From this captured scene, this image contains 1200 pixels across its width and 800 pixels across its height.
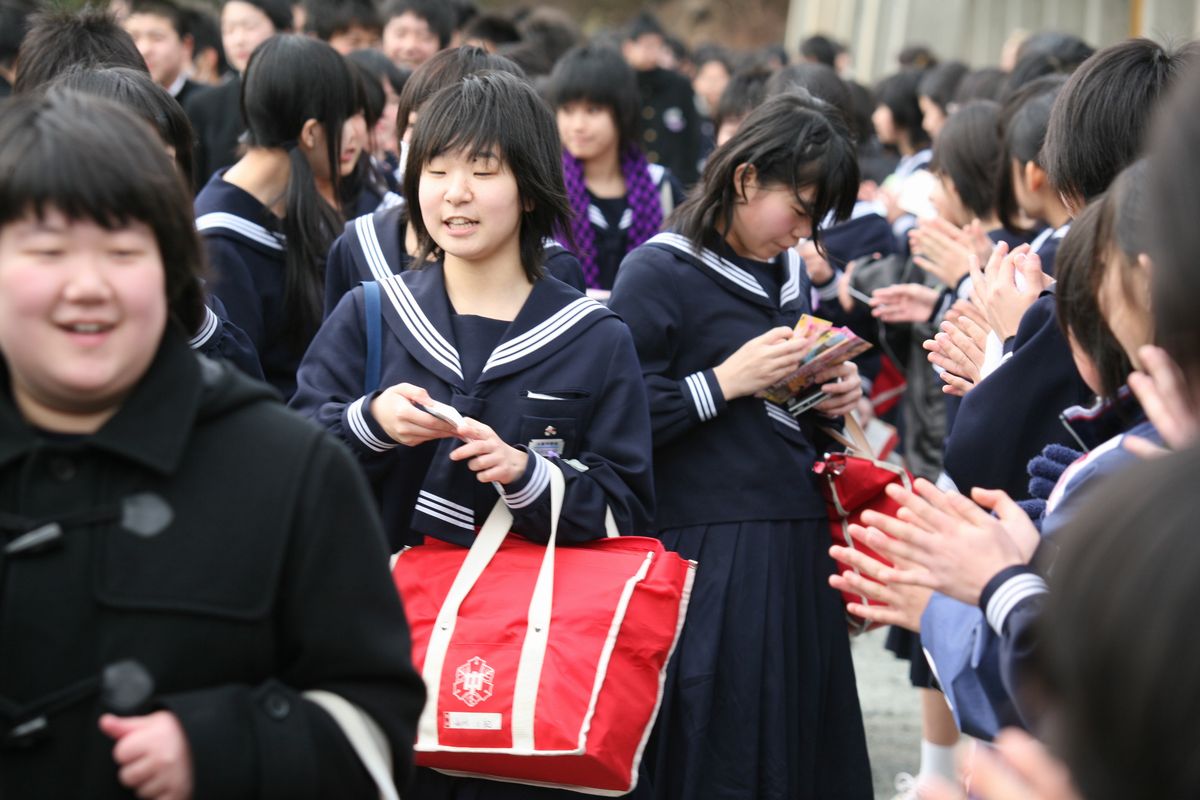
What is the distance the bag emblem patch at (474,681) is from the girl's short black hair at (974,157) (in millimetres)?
2870

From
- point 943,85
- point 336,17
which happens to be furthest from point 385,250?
point 943,85

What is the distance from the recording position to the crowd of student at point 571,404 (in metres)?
1.71

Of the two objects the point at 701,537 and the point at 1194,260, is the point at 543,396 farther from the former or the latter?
the point at 1194,260

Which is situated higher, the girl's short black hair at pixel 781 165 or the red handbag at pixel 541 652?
the girl's short black hair at pixel 781 165

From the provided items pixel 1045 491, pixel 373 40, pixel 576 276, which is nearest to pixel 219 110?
pixel 373 40

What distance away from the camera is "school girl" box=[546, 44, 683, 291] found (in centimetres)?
535

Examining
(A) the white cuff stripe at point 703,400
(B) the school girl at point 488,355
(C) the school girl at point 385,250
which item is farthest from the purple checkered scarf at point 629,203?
(B) the school girl at point 488,355

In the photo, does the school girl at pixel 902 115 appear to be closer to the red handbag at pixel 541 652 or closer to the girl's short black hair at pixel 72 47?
the girl's short black hair at pixel 72 47

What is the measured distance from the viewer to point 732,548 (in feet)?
12.3

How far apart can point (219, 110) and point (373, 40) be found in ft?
4.51

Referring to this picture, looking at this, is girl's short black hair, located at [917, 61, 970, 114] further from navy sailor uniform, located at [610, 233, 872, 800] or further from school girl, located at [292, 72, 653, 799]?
school girl, located at [292, 72, 653, 799]

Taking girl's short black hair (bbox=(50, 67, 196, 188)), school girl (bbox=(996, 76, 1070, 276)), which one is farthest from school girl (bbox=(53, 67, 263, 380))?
school girl (bbox=(996, 76, 1070, 276))

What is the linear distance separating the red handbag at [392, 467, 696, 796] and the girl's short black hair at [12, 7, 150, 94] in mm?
1834

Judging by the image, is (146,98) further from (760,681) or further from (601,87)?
(601,87)
